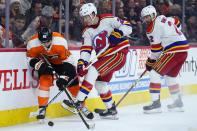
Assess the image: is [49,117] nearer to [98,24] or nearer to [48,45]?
[48,45]

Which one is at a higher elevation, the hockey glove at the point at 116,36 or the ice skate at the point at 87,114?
the hockey glove at the point at 116,36

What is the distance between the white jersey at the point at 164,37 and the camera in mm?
4875

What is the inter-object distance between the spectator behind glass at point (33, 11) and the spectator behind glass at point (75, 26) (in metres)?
0.57

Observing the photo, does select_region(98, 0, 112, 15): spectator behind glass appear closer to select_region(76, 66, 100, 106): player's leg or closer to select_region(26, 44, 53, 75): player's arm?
select_region(76, 66, 100, 106): player's leg

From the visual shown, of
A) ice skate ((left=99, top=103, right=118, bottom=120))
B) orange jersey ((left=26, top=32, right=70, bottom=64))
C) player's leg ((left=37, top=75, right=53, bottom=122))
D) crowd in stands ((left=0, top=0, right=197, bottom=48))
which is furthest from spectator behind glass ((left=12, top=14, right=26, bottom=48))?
ice skate ((left=99, top=103, right=118, bottom=120))

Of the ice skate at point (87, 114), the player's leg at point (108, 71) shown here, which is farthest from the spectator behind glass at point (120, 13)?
the ice skate at point (87, 114)

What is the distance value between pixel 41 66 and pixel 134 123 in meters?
1.18

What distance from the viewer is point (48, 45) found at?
4.26 metres

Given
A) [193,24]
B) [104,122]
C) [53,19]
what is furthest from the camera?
[193,24]

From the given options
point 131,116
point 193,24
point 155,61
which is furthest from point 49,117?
point 193,24

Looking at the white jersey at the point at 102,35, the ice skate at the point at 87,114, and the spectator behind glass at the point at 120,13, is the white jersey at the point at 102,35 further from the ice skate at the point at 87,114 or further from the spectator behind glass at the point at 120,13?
the spectator behind glass at the point at 120,13

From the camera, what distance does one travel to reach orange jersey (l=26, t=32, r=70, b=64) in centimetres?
431

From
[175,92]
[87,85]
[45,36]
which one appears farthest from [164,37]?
[45,36]

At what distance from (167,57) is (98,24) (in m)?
0.99
